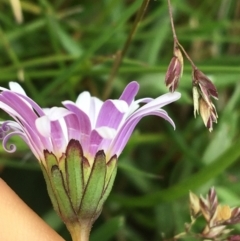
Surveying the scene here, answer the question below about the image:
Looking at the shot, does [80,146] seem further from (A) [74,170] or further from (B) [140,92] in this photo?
(B) [140,92]

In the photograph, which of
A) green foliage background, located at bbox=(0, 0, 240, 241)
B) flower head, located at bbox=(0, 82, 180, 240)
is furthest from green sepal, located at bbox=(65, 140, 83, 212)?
green foliage background, located at bbox=(0, 0, 240, 241)

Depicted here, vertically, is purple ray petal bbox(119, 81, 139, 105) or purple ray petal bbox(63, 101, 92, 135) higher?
purple ray petal bbox(119, 81, 139, 105)

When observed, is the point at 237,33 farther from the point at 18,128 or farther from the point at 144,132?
the point at 18,128

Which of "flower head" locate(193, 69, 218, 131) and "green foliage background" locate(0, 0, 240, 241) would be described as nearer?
"flower head" locate(193, 69, 218, 131)

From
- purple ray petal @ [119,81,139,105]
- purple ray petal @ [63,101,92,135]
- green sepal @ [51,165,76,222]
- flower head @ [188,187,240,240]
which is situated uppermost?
purple ray petal @ [119,81,139,105]

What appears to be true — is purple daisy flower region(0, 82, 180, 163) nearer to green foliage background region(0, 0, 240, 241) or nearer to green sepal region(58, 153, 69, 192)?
green sepal region(58, 153, 69, 192)

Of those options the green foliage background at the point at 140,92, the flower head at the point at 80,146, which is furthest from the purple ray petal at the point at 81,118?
the green foliage background at the point at 140,92

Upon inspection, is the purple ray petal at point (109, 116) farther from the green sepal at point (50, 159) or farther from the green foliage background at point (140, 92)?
the green foliage background at point (140, 92)

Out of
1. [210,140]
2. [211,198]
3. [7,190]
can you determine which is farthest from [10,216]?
[210,140]
